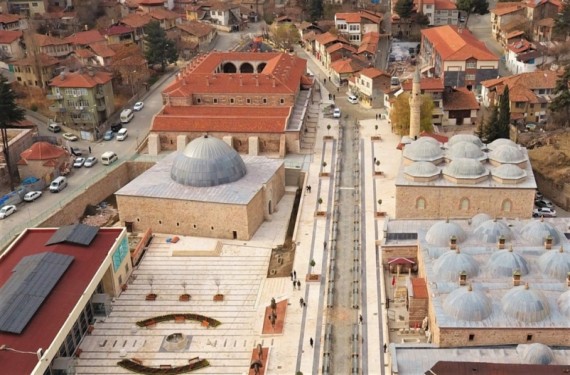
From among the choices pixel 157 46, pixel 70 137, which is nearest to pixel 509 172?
pixel 70 137

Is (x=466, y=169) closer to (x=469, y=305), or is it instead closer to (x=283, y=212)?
(x=283, y=212)

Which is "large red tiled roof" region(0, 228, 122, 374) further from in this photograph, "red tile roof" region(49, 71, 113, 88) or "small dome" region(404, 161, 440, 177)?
"red tile roof" region(49, 71, 113, 88)

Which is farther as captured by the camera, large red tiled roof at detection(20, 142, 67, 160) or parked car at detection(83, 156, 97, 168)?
parked car at detection(83, 156, 97, 168)

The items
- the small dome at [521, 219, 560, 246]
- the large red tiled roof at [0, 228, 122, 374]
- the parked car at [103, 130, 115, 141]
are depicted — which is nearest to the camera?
the large red tiled roof at [0, 228, 122, 374]

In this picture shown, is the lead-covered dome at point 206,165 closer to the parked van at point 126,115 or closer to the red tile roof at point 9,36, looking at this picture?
the parked van at point 126,115

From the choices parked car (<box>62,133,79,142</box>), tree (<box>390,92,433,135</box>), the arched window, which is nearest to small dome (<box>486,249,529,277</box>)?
the arched window

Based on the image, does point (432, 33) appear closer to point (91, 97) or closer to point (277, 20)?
point (277, 20)

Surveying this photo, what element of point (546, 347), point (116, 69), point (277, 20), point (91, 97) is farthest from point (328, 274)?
point (277, 20)
